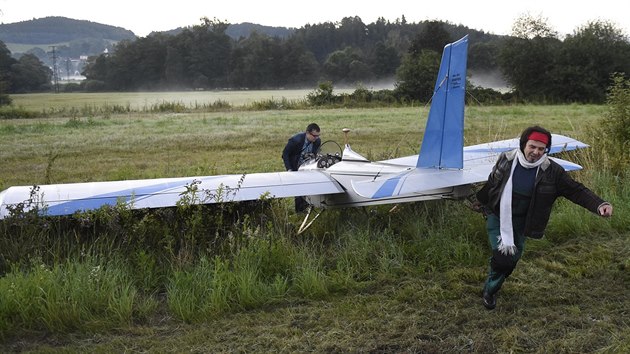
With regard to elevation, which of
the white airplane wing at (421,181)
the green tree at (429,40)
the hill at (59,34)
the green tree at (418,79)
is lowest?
the white airplane wing at (421,181)

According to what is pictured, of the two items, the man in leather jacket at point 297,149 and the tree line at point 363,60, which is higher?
the tree line at point 363,60

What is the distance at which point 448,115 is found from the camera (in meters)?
5.64

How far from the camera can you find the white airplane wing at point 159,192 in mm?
5575

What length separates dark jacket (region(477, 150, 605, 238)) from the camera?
3.94 m

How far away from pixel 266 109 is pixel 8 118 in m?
13.1

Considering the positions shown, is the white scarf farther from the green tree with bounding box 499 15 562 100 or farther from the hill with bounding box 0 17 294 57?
the hill with bounding box 0 17 294 57

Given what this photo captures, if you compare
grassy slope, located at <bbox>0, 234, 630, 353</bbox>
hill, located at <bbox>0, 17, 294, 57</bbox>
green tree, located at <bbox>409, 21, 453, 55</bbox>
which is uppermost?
hill, located at <bbox>0, 17, 294, 57</bbox>

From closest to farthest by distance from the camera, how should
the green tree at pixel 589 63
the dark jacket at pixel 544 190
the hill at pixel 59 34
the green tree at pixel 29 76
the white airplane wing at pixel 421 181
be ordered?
the dark jacket at pixel 544 190 < the white airplane wing at pixel 421 181 < the green tree at pixel 589 63 < the green tree at pixel 29 76 < the hill at pixel 59 34

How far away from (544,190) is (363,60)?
156 feet

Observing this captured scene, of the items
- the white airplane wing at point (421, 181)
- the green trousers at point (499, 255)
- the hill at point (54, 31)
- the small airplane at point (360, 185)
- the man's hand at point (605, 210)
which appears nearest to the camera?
the man's hand at point (605, 210)

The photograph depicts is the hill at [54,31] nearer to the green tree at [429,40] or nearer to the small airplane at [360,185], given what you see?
the green tree at [429,40]

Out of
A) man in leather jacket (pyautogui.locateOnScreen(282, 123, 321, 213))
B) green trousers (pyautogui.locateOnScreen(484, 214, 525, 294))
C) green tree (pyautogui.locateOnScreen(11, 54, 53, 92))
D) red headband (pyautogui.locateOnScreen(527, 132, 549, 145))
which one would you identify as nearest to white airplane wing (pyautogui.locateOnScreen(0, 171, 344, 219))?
man in leather jacket (pyautogui.locateOnScreen(282, 123, 321, 213))

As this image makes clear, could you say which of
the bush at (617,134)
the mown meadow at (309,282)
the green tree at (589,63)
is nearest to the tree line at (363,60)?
the green tree at (589,63)

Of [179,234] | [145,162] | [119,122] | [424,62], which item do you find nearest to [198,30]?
[424,62]
